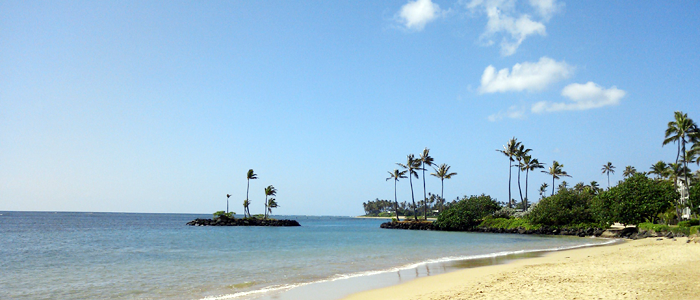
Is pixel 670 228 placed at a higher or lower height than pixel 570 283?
lower

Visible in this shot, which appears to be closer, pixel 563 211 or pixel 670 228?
pixel 670 228

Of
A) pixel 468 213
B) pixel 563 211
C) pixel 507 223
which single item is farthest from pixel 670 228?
pixel 468 213

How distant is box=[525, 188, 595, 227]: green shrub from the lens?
2144 inches

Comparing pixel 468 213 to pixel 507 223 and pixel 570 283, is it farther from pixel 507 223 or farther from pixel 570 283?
pixel 570 283

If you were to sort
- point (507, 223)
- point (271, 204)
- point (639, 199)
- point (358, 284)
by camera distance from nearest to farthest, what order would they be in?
point (358, 284)
point (639, 199)
point (507, 223)
point (271, 204)

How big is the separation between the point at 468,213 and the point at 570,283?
55428 mm

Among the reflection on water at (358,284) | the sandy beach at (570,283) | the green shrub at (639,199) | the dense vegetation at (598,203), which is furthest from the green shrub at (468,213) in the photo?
the sandy beach at (570,283)

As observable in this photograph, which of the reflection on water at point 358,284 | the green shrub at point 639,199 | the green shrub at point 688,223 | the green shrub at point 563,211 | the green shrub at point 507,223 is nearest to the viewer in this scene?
the reflection on water at point 358,284

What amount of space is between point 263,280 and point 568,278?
11514 mm

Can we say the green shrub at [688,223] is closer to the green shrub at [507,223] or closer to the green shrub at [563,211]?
the green shrub at [563,211]

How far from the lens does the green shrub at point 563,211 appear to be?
54469mm

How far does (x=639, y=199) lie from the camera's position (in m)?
Answer: 44.1

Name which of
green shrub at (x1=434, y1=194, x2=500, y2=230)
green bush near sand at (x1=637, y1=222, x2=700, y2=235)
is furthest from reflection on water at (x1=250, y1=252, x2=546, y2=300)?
green shrub at (x1=434, y1=194, x2=500, y2=230)

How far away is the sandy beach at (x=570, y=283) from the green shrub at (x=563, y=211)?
37.9m
